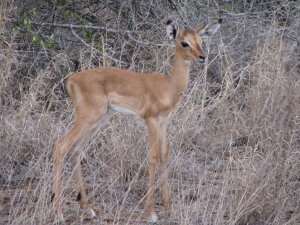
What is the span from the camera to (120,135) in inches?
249

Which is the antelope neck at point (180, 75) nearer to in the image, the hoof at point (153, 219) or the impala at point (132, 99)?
the impala at point (132, 99)

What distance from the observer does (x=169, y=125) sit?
7027mm

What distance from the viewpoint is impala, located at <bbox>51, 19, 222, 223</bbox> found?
5.50 metres

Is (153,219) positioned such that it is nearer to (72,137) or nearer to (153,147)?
(153,147)

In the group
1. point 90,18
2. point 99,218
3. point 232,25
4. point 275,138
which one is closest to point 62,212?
point 99,218

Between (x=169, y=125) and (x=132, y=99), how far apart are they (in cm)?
136

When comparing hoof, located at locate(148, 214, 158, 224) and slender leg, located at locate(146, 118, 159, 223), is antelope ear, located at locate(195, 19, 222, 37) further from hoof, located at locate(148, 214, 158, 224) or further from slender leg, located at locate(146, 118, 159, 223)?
hoof, located at locate(148, 214, 158, 224)

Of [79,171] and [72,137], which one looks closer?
[72,137]

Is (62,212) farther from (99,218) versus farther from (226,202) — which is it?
(226,202)

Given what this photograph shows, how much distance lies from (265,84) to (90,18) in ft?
9.96

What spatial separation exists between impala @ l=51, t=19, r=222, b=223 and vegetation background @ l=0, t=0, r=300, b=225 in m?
0.28

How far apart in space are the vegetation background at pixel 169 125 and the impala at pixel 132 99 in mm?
278

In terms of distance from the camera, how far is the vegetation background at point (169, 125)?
5.25 metres

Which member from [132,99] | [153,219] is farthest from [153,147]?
[153,219]
